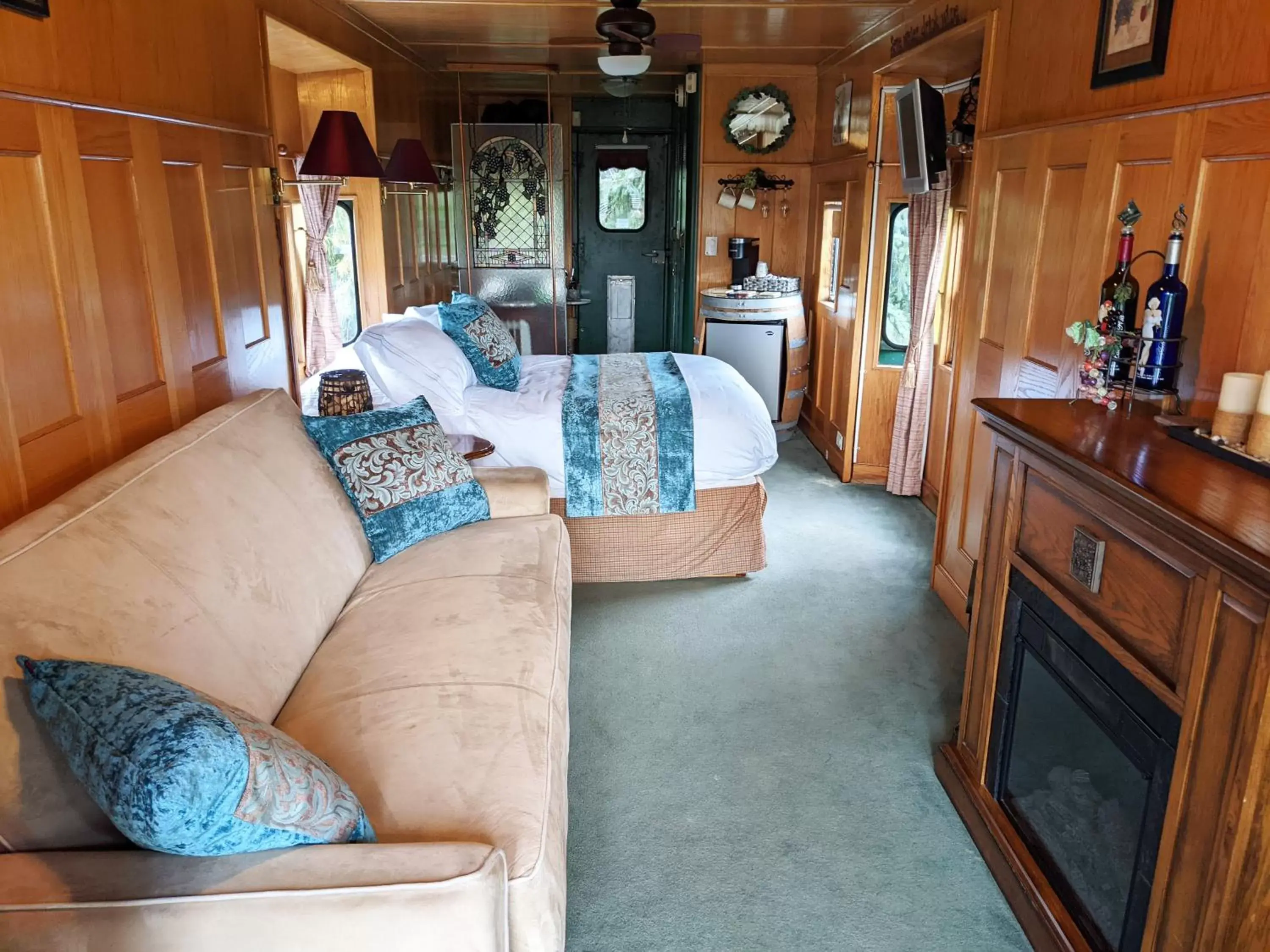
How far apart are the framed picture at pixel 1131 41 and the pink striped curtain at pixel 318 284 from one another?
353cm

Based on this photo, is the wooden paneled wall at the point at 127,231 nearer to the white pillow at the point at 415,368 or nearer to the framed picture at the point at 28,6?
the framed picture at the point at 28,6

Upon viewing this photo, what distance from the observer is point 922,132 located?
383cm

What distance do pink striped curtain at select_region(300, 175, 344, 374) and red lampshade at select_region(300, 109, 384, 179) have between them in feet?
3.22

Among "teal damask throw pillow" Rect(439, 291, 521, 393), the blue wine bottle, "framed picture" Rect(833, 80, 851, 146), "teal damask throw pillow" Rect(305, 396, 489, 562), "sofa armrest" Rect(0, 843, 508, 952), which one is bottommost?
"sofa armrest" Rect(0, 843, 508, 952)

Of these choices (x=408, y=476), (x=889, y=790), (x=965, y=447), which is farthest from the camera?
(x=965, y=447)

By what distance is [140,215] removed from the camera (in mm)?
2488

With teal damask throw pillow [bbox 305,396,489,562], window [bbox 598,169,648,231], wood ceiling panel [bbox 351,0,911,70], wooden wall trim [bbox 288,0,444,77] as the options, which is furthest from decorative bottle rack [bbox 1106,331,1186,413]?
window [bbox 598,169,648,231]

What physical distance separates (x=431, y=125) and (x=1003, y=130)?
15.0 feet

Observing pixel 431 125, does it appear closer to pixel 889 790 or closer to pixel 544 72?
pixel 544 72

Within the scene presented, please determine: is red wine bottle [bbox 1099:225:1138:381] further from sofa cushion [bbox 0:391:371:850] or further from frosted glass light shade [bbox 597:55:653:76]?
frosted glass light shade [bbox 597:55:653:76]

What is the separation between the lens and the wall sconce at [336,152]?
3.54 m

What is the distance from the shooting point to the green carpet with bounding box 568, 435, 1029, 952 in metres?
2.02

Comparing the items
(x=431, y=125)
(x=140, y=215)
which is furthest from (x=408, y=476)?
(x=431, y=125)

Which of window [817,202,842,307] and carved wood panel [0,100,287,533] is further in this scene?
window [817,202,842,307]
